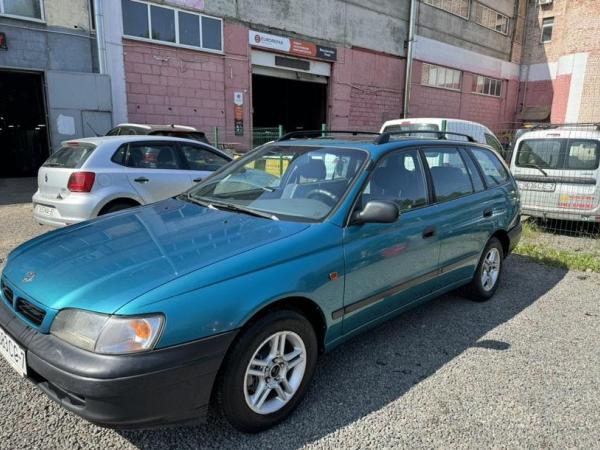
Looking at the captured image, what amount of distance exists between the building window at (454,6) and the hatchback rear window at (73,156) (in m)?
21.0

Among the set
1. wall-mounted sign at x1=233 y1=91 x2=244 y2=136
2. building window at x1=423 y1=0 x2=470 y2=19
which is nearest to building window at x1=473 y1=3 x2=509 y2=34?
building window at x1=423 y1=0 x2=470 y2=19

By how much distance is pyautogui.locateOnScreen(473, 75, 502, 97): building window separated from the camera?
86.5 feet

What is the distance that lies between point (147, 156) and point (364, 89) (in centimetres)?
1574

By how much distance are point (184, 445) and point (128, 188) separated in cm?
436

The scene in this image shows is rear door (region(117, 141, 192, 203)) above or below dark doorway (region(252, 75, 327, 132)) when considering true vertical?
below

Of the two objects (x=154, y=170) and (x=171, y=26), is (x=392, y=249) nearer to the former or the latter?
(x=154, y=170)

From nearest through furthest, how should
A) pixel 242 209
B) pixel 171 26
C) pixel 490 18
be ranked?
pixel 242 209, pixel 171 26, pixel 490 18

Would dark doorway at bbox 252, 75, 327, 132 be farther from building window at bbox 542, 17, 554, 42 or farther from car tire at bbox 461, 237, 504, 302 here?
building window at bbox 542, 17, 554, 42

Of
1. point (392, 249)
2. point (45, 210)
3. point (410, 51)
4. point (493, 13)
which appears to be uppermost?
point (493, 13)

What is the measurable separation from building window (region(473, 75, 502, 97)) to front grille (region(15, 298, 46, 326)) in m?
28.0

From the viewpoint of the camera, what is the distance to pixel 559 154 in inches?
294

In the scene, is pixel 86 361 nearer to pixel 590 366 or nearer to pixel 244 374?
pixel 244 374

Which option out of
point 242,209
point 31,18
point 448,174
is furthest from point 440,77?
point 242,209

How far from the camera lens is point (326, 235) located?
271cm
